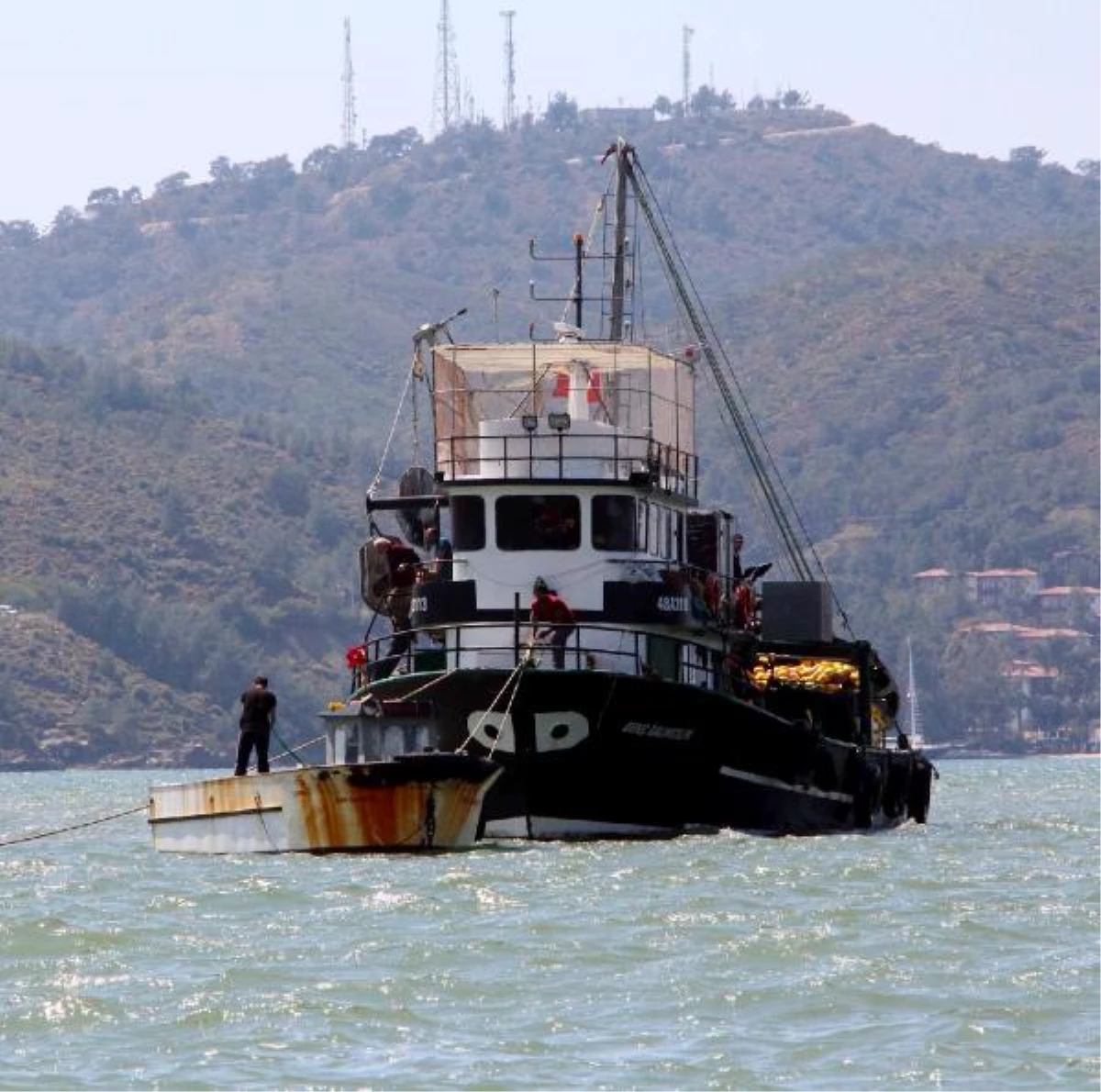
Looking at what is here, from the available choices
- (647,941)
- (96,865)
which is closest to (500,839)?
(96,865)

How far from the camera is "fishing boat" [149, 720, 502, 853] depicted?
38.7m

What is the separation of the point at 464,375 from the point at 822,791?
7.27 m

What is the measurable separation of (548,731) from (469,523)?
3.44 metres

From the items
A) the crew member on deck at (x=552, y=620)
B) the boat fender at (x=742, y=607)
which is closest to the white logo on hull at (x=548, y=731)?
the crew member on deck at (x=552, y=620)

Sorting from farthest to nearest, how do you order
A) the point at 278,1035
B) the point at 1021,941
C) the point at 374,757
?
Result: the point at 374,757 < the point at 1021,941 < the point at 278,1035

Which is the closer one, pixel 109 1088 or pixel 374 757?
pixel 109 1088

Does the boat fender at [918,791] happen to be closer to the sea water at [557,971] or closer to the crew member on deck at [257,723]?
the sea water at [557,971]

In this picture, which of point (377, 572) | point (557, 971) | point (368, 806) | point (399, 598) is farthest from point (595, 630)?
point (557, 971)

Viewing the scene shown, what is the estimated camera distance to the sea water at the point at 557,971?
23125mm

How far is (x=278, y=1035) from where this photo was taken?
24.2 meters

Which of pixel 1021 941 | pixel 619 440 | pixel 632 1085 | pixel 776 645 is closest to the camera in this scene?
pixel 632 1085

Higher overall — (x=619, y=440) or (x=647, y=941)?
(x=619, y=440)

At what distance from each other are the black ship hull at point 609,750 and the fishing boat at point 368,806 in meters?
1.25

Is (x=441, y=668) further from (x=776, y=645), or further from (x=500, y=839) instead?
(x=776, y=645)
